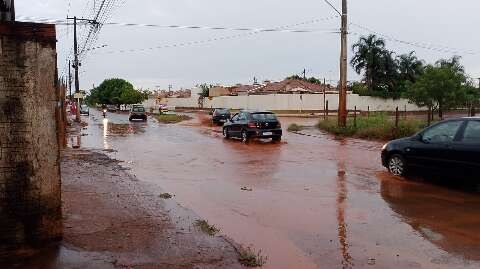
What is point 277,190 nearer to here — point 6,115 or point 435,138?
point 435,138

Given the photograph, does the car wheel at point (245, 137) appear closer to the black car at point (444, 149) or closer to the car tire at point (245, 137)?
the car tire at point (245, 137)

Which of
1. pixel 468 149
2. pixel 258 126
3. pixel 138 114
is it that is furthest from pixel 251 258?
pixel 138 114

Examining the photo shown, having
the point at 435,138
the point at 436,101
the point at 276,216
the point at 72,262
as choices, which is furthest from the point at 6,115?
the point at 436,101

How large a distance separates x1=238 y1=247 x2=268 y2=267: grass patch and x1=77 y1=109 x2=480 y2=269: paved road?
12 cm

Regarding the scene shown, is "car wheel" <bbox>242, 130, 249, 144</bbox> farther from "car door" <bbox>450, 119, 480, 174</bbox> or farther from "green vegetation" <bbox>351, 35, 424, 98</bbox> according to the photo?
"green vegetation" <bbox>351, 35, 424, 98</bbox>

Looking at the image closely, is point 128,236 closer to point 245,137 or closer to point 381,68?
point 245,137

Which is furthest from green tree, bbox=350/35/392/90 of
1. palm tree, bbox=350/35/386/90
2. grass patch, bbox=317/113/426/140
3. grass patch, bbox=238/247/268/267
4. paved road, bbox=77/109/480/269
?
grass patch, bbox=238/247/268/267

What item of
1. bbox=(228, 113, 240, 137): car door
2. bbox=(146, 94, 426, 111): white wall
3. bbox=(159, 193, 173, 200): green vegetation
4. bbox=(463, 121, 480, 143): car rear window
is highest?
bbox=(146, 94, 426, 111): white wall

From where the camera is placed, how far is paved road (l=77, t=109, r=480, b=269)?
20.9ft

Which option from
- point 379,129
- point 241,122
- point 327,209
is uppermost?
point 241,122

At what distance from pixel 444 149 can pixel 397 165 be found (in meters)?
1.65

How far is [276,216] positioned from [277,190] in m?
2.37

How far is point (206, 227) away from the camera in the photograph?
7.48 metres

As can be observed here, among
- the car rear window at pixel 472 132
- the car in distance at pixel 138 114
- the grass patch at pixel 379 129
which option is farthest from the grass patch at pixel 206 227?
the car in distance at pixel 138 114
